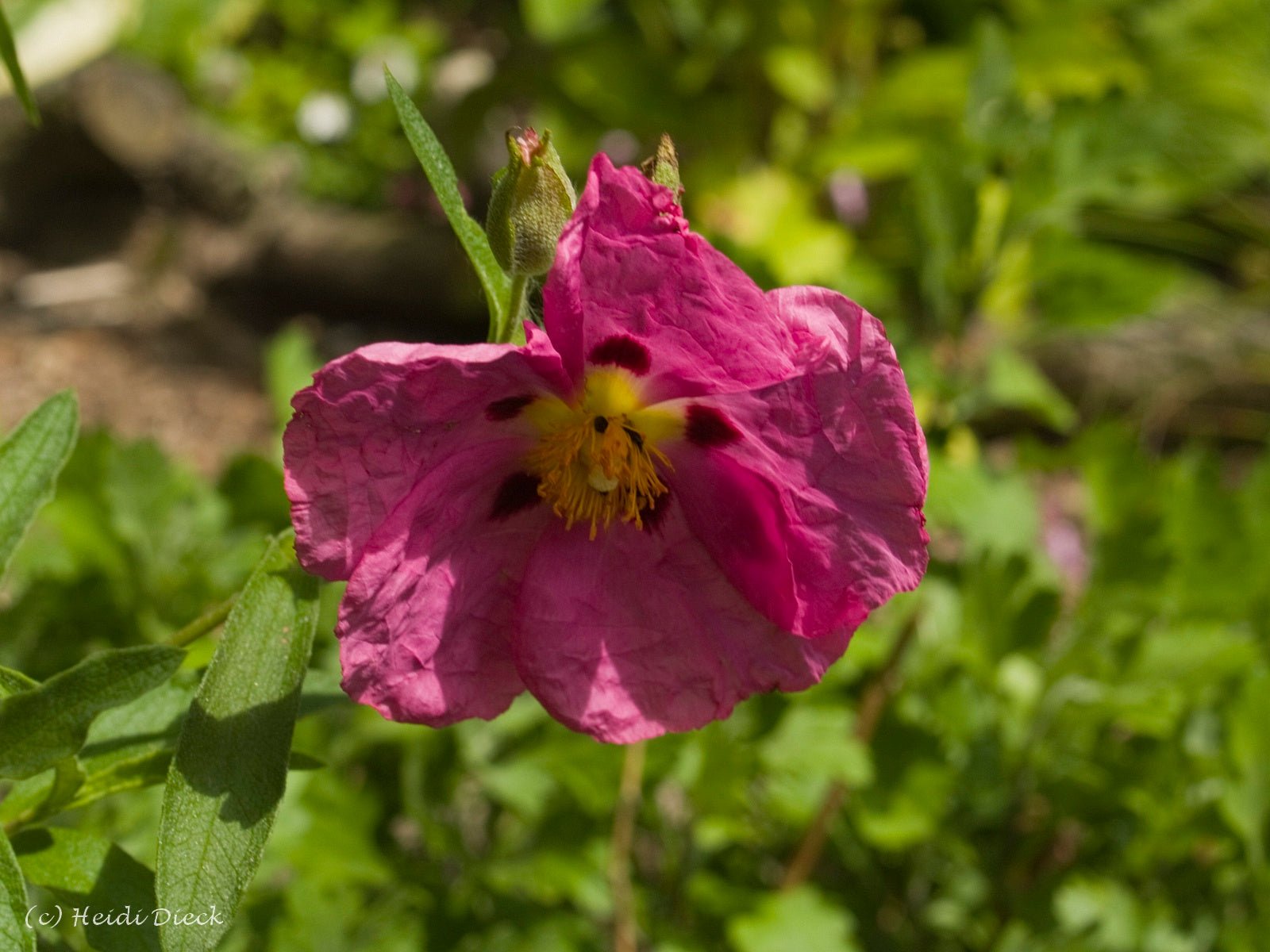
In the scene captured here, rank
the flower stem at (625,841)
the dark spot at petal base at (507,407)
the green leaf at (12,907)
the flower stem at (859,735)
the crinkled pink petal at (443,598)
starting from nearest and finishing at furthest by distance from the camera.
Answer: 1. the green leaf at (12,907)
2. the crinkled pink petal at (443,598)
3. the dark spot at petal base at (507,407)
4. the flower stem at (625,841)
5. the flower stem at (859,735)

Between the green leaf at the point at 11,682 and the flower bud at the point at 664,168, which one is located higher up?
the flower bud at the point at 664,168

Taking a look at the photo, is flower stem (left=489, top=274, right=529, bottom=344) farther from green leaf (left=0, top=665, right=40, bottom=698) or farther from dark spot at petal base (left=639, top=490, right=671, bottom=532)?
green leaf (left=0, top=665, right=40, bottom=698)

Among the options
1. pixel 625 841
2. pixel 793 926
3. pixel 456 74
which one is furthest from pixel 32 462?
pixel 456 74

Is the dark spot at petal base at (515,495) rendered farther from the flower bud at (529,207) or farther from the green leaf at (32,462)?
the green leaf at (32,462)

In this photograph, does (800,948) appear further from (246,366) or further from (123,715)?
(246,366)

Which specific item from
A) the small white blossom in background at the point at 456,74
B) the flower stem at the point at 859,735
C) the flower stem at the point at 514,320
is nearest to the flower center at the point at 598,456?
the flower stem at the point at 514,320

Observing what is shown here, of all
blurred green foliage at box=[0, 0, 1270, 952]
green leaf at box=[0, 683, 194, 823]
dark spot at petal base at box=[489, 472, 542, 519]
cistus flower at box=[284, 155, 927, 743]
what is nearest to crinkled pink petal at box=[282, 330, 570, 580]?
cistus flower at box=[284, 155, 927, 743]

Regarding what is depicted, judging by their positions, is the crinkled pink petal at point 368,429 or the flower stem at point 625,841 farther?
the flower stem at point 625,841

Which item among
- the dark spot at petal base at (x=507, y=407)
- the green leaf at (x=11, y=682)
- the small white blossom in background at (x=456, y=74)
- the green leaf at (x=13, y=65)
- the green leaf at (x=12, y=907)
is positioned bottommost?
the small white blossom in background at (x=456, y=74)
